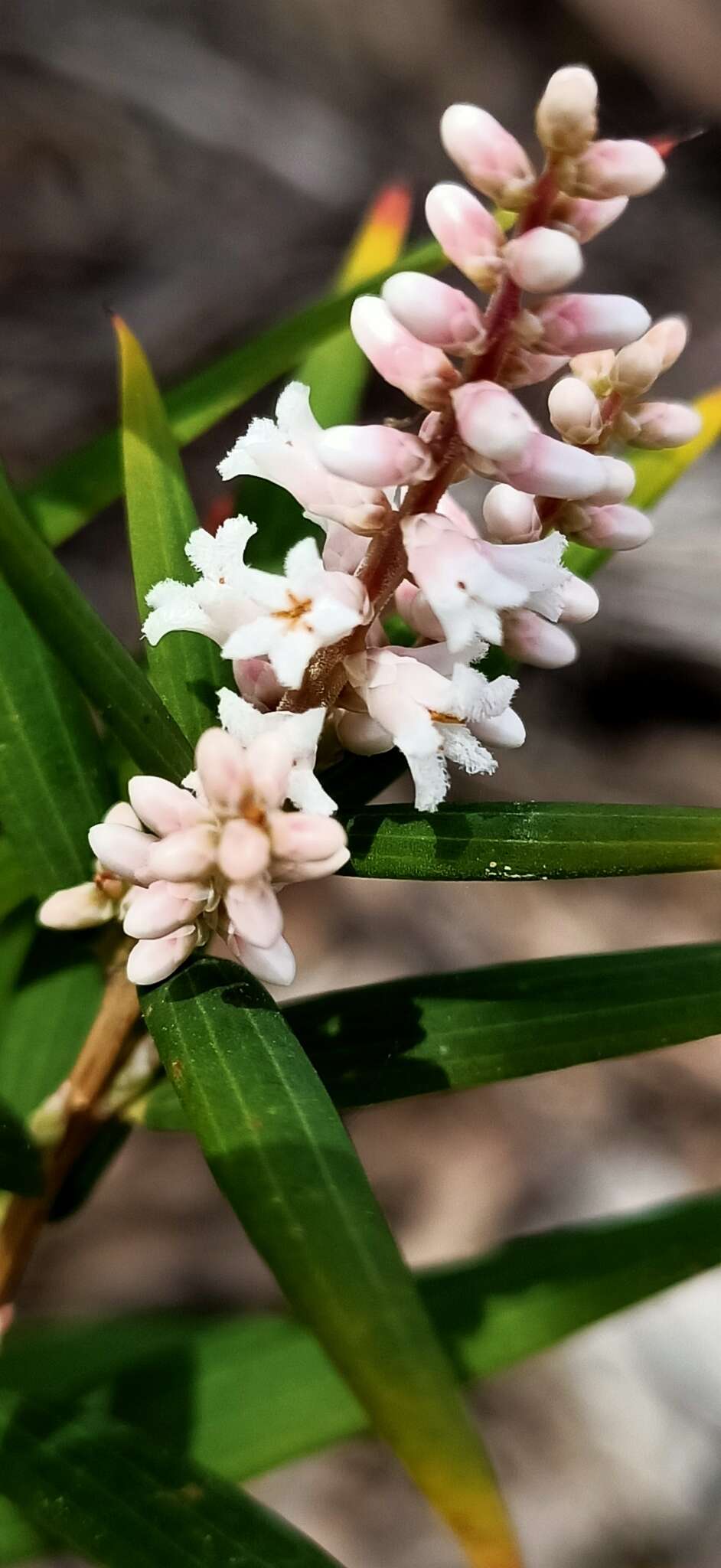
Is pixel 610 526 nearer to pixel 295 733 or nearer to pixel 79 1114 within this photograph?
pixel 295 733

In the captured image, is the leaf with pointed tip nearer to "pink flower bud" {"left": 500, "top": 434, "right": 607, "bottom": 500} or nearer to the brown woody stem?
the brown woody stem

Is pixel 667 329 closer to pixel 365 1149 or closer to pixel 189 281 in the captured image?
pixel 365 1149

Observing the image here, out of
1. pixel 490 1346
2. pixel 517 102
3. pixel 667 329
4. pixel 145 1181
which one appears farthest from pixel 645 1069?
pixel 517 102

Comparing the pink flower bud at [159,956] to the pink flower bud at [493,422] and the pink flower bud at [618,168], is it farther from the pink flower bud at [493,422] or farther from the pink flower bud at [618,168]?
the pink flower bud at [618,168]

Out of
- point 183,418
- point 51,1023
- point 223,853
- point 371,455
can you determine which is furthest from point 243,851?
point 183,418

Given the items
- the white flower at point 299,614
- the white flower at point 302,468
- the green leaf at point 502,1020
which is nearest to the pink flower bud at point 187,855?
the white flower at point 299,614

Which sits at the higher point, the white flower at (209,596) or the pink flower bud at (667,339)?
the pink flower bud at (667,339)
